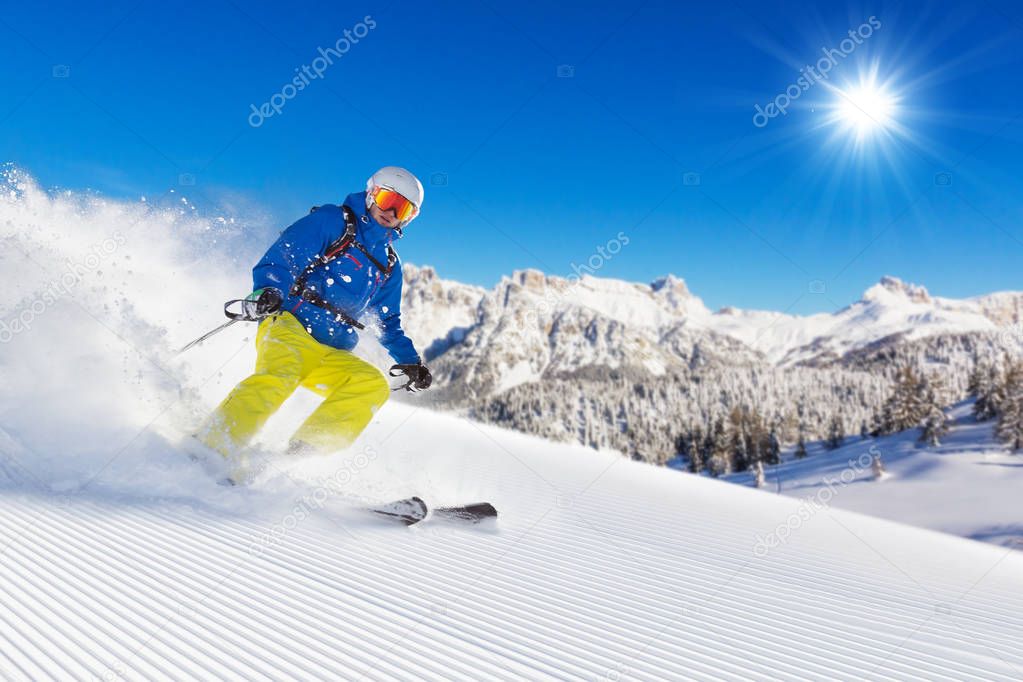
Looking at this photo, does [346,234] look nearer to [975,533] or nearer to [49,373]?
[49,373]

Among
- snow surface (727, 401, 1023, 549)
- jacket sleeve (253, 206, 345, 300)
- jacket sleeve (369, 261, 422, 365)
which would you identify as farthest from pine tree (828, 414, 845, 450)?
jacket sleeve (253, 206, 345, 300)

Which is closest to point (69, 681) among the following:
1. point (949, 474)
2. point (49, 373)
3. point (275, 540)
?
point (275, 540)

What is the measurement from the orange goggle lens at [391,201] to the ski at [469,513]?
103 inches

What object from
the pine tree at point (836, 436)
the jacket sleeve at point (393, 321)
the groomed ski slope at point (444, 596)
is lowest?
the groomed ski slope at point (444, 596)

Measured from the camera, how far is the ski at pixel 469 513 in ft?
16.0

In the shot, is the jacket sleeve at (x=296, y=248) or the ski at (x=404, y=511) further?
the jacket sleeve at (x=296, y=248)

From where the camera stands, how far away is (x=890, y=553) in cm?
585

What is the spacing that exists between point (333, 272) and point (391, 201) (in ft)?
2.70

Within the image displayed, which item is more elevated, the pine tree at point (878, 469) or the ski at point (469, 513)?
the pine tree at point (878, 469)

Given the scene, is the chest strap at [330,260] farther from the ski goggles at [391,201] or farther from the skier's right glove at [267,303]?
the skier's right glove at [267,303]

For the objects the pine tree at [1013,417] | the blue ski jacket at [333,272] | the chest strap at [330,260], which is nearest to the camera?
the blue ski jacket at [333,272]

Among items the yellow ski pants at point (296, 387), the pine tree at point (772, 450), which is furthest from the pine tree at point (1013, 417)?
the yellow ski pants at point (296, 387)

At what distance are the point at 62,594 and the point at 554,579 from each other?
2.52 m

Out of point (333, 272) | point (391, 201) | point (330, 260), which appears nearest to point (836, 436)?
point (391, 201)
